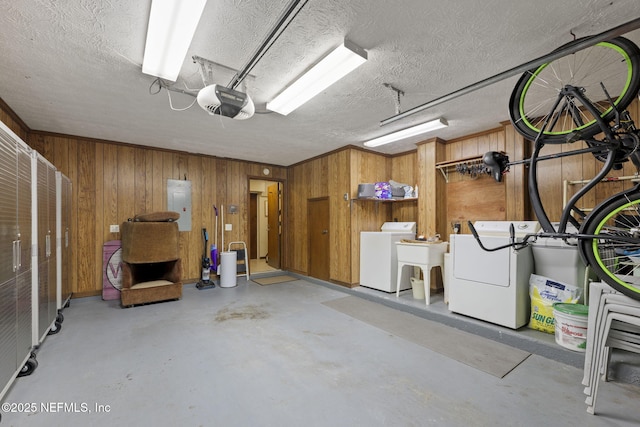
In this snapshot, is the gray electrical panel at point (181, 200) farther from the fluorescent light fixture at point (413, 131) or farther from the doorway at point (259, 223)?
the fluorescent light fixture at point (413, 131)

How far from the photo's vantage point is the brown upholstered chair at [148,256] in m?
3.88

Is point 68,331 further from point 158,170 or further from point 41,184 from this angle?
point 158,170

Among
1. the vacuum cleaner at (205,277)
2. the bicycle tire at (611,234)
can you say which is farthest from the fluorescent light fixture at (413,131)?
the vacuum cleaner at (205,277)

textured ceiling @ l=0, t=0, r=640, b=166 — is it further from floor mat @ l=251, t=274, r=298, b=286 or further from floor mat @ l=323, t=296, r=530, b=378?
floor mat @ l=251, t=274, r=298, b=286

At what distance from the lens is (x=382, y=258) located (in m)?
4.44

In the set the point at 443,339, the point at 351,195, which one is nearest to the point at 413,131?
the point at 351,195

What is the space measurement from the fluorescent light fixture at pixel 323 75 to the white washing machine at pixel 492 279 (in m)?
2.39

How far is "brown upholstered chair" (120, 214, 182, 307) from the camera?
12.7 feet

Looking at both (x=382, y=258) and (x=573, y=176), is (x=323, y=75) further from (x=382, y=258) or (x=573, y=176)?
(x=573, y=176)

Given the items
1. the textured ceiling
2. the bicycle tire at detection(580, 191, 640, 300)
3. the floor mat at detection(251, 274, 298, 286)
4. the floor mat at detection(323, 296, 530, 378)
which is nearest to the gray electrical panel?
the textured ceiling

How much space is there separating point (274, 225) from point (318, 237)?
6.69 feet

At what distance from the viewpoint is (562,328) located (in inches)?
96.1

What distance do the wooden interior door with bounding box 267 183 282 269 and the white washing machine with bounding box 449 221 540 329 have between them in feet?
14.4

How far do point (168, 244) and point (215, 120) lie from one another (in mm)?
2061
